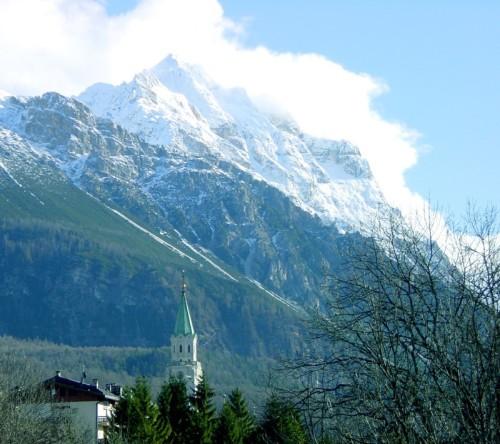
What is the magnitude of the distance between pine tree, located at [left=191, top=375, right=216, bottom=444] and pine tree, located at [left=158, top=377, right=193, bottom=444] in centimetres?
57

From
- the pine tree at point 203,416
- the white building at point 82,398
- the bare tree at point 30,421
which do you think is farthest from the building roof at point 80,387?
the pine tree at point 203,416

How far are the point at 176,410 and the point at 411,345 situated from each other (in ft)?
191

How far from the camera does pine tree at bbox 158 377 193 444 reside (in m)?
72.9

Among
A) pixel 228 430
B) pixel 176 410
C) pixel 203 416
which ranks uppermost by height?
pixel 176 410

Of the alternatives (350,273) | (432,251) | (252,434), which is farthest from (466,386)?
(252,434)

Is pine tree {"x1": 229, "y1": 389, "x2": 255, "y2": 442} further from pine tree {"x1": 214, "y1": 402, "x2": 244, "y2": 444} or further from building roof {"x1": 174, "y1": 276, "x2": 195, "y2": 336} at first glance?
building roof {"x1": 174, "y1": 276, "x2": 195, "y2": 336}

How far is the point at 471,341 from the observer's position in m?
18.5

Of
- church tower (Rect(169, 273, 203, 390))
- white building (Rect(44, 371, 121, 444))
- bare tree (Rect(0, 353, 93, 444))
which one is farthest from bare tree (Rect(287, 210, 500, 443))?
church tower (Rect(169, 273, 203, 390))

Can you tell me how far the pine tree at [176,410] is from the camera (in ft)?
239

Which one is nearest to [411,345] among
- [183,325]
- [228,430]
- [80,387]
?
[228,430]

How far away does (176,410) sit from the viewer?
76.6 metres

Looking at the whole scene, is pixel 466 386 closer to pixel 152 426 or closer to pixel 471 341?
pixel 471 341

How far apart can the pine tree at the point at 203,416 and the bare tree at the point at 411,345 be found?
4967 centimetres

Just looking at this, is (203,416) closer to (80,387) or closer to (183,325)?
(80,387)
